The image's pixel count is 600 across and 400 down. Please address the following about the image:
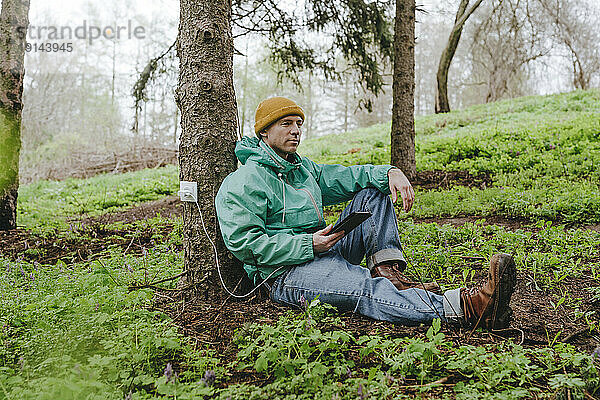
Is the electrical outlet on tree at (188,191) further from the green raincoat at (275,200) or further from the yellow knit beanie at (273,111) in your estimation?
the yellow knit beanie at (273,111)

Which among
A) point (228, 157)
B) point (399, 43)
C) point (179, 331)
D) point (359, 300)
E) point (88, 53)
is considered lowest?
point (179, 331)

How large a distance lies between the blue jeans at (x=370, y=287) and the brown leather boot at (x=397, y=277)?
0.05 meters

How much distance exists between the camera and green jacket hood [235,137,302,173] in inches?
122

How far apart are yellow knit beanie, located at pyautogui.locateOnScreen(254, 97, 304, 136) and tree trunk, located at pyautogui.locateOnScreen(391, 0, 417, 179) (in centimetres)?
462

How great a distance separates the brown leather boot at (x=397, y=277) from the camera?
9.75 ft

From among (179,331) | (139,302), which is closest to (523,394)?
(179,331)

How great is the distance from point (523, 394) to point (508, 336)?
770 millimetres

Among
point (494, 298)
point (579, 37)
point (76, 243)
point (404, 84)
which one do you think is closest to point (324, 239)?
point (494, 298)

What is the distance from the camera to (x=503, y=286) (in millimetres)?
2424

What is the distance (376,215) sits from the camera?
10.5ft

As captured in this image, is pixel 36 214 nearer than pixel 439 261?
No

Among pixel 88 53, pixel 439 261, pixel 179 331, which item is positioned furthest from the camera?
pixel 88 53

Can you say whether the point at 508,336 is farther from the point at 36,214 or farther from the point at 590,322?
the point at 36,214

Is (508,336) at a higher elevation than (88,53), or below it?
below
